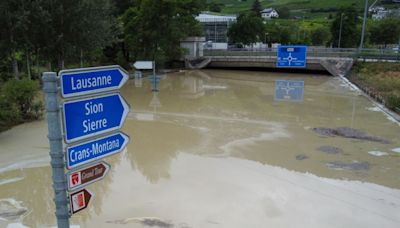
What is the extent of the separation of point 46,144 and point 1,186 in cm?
290

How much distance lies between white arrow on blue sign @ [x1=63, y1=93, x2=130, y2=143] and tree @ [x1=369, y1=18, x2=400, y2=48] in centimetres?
5867

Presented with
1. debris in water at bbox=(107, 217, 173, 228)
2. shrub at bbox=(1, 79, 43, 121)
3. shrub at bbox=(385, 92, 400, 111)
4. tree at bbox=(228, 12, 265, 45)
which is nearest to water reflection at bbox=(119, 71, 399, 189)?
shrub at bbox=(385, 92, 400, 111)

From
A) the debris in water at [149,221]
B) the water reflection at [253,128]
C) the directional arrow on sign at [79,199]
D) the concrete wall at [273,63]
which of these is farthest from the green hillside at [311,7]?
the directional arrow on sign at [79,199]

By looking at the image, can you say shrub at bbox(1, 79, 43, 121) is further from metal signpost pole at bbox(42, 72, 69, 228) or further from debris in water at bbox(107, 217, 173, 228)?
metal signpost pole at bbox(42, 72, 69, 228)

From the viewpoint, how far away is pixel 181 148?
32.6 ft

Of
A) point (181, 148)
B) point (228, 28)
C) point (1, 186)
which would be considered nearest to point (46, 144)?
point (1, 186)

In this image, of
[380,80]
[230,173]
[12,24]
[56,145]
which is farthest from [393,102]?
[12,24]

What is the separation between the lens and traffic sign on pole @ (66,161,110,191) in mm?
2253

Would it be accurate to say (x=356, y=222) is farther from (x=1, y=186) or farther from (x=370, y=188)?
(x=1, y=186)

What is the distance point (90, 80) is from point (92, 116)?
23 centimetres

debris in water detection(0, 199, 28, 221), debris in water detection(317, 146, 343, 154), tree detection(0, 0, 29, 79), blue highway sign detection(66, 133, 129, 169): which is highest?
tree detection(0, 0, 29, 79)

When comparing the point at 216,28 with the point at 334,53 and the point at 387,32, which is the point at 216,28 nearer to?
the point at 387,32

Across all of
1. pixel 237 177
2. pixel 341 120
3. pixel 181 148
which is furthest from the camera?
pixel 341 120

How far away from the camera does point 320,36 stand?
64625mm
